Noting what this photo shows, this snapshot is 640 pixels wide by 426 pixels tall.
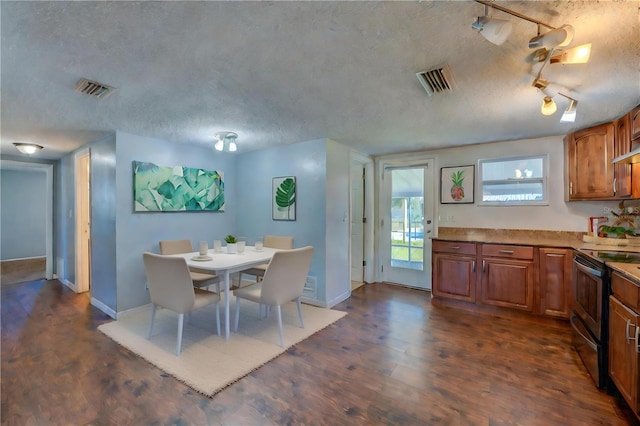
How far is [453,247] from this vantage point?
11.6 ft

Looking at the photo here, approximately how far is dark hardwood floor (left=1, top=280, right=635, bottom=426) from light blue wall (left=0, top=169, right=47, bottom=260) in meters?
5.31

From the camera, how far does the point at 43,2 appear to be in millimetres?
1194

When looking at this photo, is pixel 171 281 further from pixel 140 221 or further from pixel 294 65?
pixel 294 65

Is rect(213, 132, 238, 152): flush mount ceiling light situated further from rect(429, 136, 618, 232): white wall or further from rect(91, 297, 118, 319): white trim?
rect(429, 136, 618, 232): white wall

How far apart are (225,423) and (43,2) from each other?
87.9 inches

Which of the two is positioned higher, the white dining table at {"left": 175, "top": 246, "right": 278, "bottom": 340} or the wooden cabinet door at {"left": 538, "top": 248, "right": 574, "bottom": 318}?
the white dining table at {"left": 175, "top": 246, "right": 278, "bottom": 340}

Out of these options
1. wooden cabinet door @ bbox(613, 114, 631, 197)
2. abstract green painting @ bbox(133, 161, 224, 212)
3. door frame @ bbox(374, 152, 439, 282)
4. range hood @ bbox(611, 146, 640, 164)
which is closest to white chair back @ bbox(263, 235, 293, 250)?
abstract green painting @ bbox(133, 161, 224, 212)

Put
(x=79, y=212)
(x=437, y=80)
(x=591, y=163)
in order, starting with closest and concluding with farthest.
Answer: (x=437, y=80), (x=591, y=163), (x=79, y=212)

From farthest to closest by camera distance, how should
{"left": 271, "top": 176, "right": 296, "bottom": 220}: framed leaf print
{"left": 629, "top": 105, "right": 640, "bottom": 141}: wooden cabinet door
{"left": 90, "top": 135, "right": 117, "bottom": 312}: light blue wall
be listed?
{"left": 271, "top": 176, "right": 296, "bottom": 220}: framed leaf print → {"left": 90, "top": 135, "right": 117, "bottom": 312}: light blue wall → {"left": 629, "top": 105, "right": 640, "bottom": 141}: wooden cabinet door

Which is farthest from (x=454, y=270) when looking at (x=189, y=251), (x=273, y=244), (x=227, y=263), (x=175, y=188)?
(x=175, y=188)

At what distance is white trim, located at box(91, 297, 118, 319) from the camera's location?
320 cm

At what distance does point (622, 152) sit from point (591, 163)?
318mm

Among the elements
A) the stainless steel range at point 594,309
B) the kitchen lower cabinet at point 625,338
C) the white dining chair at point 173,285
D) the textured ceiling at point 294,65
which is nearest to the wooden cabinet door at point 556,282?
the stainless steel range at point 594,309

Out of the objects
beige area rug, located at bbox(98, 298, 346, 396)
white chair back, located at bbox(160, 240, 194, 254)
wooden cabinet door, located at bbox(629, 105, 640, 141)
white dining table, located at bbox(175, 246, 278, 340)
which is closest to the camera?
beige area rug, located at bbox(98, 298, 346, 396)
